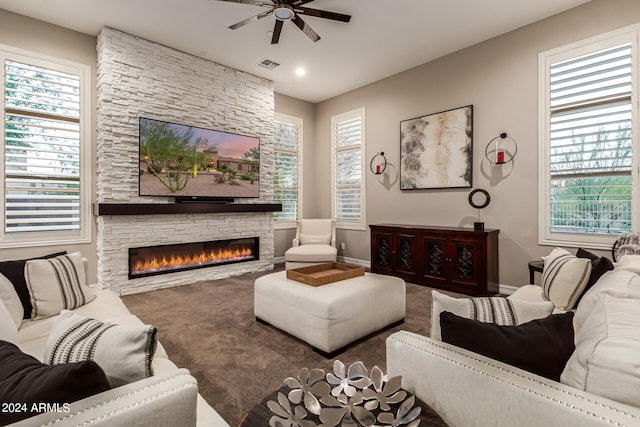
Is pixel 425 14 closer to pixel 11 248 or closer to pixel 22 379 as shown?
pixel 22 379

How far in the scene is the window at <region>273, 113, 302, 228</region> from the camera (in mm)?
5711

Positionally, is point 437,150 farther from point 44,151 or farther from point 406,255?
point 44,151

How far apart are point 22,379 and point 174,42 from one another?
14.2 feet

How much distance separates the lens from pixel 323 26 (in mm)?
3627

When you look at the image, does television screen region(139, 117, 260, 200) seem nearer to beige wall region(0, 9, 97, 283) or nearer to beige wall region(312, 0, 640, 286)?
beige wall region(0, 9, 97, 283)

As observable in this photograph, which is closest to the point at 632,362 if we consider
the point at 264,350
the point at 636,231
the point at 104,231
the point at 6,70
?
the point at 264,350

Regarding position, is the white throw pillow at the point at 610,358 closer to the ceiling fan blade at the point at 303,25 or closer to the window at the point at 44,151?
the ceiling fan blade at the point at 303,25

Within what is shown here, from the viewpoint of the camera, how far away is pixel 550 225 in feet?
11.4

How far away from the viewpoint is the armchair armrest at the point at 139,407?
2.29ft

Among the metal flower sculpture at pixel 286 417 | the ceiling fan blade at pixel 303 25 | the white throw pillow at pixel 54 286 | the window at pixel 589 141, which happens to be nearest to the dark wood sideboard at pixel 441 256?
the window at pixel 589 141

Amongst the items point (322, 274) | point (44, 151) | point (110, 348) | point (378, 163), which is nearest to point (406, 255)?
point (378, 163)

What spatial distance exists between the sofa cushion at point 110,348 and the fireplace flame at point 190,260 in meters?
3.32

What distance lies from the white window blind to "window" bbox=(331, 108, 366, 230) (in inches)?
107

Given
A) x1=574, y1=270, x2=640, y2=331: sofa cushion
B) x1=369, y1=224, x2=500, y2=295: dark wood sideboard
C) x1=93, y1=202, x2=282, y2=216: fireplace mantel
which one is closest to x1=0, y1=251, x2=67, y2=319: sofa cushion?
x1=93, y1=202, x2=282, y2=216: fireplace mantel
